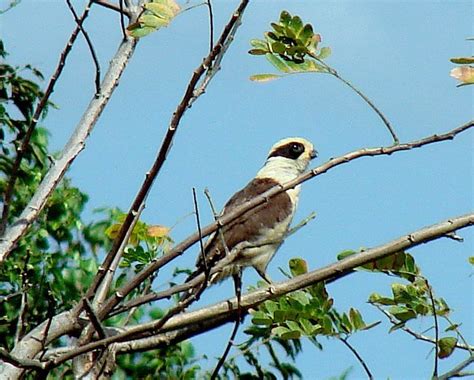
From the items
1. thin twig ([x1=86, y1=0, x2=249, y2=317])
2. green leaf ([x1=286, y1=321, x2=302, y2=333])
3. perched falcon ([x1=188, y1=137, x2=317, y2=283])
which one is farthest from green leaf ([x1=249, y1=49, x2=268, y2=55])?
perched falcon ([x1=188, y1=137, x2=317, y2=283])

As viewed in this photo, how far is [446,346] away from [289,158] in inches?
148

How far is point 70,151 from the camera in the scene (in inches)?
99.3

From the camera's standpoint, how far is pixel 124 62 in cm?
272

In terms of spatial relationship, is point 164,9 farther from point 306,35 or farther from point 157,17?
point 306,35

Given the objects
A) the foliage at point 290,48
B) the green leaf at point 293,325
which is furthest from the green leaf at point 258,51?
the green leaf at point 293,325

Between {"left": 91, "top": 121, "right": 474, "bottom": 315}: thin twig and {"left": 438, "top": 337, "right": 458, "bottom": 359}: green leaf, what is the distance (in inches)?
14.4


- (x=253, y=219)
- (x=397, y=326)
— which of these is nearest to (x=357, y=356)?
(x=397, y=326)

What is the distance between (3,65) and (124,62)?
10.1 ft

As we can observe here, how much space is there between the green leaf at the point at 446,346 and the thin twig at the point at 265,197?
0.37m

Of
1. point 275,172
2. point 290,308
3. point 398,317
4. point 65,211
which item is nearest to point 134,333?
point 290,308

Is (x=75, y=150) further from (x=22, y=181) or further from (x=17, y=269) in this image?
(x=22, y=181)

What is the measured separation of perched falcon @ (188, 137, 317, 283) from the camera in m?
4.58

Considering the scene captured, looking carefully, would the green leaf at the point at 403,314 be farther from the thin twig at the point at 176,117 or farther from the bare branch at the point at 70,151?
the bare branch at the point at 70,151

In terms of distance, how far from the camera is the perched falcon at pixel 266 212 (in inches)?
180
